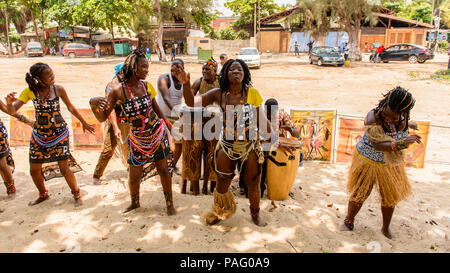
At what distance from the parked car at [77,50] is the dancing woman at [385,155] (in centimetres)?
3491

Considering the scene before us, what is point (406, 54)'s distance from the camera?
918 inches

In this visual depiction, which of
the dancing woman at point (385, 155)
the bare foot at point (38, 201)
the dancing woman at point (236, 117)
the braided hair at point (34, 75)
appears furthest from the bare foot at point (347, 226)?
the braided hair at point (34, 75)

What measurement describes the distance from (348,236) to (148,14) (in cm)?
2532

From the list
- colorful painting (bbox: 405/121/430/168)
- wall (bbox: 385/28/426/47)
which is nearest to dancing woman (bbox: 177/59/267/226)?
colorful painting (bbox: 405/121/430/168)

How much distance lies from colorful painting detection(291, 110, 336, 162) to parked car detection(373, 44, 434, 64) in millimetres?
21352

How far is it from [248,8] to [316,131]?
109ft

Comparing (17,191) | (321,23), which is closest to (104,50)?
(321,23)

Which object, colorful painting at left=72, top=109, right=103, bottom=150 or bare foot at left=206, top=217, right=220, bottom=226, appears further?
colorful painting at left=72, top=109, right=103, bottom=150

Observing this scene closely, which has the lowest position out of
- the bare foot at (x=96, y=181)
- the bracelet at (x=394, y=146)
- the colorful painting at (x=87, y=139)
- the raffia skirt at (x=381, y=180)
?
the bare foot at (x=96, y=181)

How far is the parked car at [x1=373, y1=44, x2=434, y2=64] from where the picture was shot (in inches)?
895

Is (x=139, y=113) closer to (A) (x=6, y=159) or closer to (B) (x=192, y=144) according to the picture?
(B) (x=192, y=144)

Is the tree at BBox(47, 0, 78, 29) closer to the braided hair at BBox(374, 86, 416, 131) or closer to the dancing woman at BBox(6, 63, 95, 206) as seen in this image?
the dancing woman at BBox(6, 63, 95, 206)

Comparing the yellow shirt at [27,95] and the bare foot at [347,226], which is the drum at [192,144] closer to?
the yellow shirt at [27,95]

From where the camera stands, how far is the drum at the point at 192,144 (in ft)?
13.5
